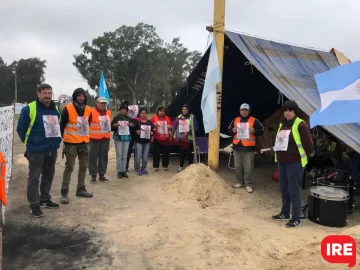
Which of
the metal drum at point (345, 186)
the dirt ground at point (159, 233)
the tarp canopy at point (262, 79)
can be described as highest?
the tarp canopy at point (262, 79)

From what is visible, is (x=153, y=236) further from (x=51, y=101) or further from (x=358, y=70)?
(x=358, y=70)

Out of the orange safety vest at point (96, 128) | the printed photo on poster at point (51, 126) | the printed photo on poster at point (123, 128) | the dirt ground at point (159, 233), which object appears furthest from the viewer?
the printed photo on poster at point (123, 128)

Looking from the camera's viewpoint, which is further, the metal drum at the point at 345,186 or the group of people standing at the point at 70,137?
the metal drum at the point at 345,186

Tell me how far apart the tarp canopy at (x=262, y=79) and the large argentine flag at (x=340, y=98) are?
29.8 inches

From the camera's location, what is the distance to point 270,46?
674cm

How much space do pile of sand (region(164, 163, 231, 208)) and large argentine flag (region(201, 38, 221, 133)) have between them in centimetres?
81

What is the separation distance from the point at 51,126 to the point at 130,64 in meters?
40.2

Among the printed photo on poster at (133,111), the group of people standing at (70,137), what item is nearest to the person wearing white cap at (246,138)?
the group of people standing at (70,137)

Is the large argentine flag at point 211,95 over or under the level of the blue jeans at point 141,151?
over

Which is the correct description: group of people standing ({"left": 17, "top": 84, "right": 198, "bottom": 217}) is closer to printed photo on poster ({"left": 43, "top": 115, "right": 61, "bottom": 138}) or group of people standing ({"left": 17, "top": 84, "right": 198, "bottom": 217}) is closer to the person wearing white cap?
printed photo on poster ({"left": 43, "top": 115, "right": 61, "bottom": 138})

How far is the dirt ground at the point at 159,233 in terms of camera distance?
3217 millimetres

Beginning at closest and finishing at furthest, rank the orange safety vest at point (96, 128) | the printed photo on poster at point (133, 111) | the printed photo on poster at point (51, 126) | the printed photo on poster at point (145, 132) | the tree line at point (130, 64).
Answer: the printed photo on poster at point (51, 126)
the orange safety vest at point (96, 128)
the printed photo on poster at point (145, 132)
the printed photo on poster at point (133, 111)
the tree line at point (130, 64)

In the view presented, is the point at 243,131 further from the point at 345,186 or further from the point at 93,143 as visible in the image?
the point at 93,143

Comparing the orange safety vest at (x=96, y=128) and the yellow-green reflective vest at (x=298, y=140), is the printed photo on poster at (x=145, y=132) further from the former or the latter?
the yellow-green reflective vest at (x=298, y=140)
